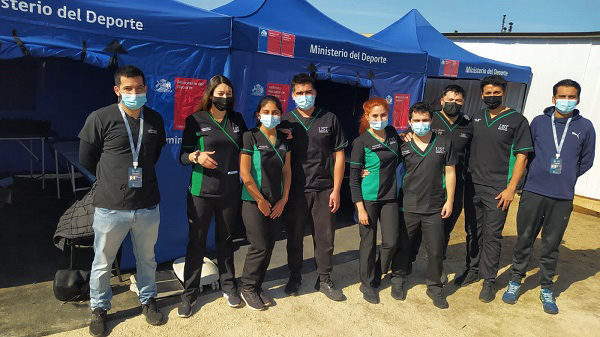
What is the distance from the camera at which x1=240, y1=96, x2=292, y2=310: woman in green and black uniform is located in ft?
9.89

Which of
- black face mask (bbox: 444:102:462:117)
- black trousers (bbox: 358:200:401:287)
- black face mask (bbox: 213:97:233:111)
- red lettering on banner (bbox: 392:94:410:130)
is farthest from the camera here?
red lettering on banner (bbox: 392:94:410:130)

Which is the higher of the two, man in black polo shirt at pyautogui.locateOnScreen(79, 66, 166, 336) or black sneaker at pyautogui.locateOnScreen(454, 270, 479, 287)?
man in black polo shirt at pyautogui.locateOnScreen(79, 66, 166, 336)

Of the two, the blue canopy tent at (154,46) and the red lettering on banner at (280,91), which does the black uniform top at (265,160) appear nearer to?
the blue canopy tent at (154,46)

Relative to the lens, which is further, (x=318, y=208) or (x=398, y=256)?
(x=398, y=256)

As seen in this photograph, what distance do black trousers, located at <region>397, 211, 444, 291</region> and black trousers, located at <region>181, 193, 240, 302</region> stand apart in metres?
1.47

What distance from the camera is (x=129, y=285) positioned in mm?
3516

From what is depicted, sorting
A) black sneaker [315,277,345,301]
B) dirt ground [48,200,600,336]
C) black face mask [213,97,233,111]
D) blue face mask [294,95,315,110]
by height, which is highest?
blue face mask [294,95,315,110]

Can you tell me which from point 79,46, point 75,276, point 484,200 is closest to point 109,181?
point 75,276

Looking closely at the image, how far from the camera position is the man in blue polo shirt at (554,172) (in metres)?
3.40

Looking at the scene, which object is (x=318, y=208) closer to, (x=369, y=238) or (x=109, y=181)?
(x=369, y=238)

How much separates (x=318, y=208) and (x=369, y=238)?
1.73ft

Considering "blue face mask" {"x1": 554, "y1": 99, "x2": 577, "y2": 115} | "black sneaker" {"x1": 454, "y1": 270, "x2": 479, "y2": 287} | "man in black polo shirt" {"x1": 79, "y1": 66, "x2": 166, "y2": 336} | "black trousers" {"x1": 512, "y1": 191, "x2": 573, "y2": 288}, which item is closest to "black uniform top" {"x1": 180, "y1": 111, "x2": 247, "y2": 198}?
"man in black polo shirt" {"x1": 79, "y1": 66, "x2": 166, "y2": 336}

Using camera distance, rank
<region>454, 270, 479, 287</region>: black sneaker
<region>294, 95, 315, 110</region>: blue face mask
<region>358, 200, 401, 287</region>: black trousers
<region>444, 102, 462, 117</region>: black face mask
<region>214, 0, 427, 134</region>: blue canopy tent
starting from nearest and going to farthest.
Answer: <region>294, 95, 315, 110</region>: blue face mask < <region>358, 200, 401, 287</region>: black trousers < <region>444, 102, 462, 117</region>: black face mask < <region>454, 270, 479, 287</region>: black sneaker < <region>214, 0, 427, 134</region>: blue canopy tent

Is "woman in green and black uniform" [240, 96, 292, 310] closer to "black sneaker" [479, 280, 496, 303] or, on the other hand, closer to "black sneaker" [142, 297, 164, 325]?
"black sneaker" [142, 297, 164, 325]
